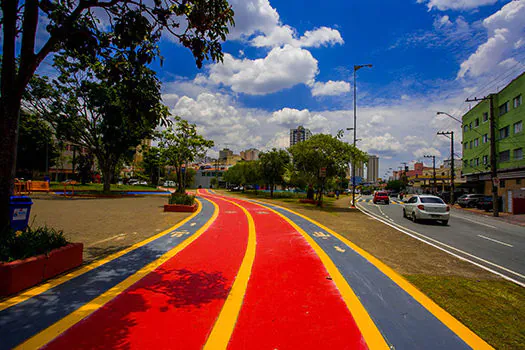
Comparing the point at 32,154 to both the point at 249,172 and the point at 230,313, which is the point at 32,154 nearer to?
the point at 249,172

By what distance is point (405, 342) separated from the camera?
9.73ft

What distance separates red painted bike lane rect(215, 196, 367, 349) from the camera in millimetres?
2912

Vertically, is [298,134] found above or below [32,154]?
above

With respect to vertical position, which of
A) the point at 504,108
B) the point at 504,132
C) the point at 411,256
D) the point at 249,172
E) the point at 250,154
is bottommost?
the point at 411,256

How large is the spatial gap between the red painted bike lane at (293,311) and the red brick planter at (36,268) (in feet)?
10.8

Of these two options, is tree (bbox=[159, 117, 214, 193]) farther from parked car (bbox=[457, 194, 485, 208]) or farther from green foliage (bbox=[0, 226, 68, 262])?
parked car (bbox=[457, 194, 485, 208])

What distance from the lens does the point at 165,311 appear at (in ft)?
11.6

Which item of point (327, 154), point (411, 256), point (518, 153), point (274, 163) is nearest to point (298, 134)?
point (274, 163)

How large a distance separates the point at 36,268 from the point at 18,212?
186 cm

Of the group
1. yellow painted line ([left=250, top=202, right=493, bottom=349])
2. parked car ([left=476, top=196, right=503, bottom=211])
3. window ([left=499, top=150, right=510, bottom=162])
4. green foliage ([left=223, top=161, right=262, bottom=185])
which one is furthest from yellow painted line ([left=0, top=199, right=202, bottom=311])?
window ([left=499, top=150, right=510, bottom=162])

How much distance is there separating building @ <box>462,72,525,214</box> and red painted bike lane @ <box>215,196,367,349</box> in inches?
892

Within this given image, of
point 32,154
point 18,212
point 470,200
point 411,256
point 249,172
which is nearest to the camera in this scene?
point 18,212

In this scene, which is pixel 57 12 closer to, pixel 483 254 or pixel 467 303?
pixel 467 303

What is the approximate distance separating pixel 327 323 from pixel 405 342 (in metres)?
0.86
